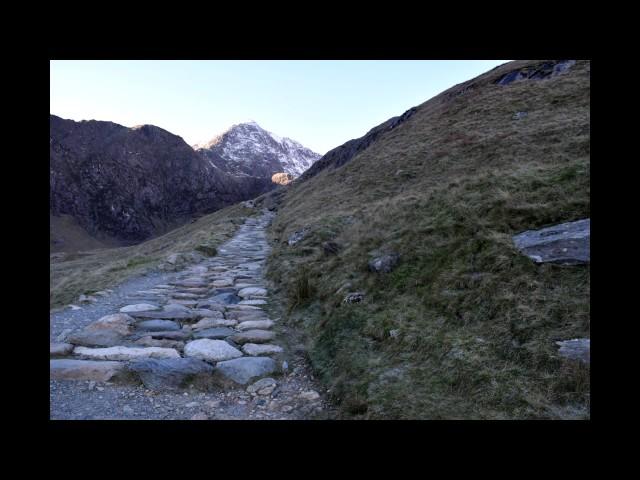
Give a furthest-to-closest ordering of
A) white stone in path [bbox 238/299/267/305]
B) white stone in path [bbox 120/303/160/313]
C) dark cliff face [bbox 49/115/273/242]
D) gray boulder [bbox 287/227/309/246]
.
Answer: dark cliff face [bbox 49/115/273/242] → gray boulder [bbox 287/227/309/246] → white stone in path [bbox 238/299/267/305] → white stone in path [bbox 120/303/160/313]

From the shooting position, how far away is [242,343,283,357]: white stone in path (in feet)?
14.3

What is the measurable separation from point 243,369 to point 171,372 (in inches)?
30.4

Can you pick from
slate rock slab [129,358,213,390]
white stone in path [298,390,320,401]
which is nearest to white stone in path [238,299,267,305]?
slate rock slab [129,358,213,390]

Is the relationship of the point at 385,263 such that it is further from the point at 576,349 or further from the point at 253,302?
the point at 576,349

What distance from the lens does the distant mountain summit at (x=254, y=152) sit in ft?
364

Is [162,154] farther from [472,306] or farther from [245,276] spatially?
[472,306]

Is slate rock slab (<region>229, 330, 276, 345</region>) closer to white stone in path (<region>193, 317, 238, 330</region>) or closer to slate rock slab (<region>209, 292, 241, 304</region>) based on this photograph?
white stone in path (<region>193, 317, 238, 330</region>)

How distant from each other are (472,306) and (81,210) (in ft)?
263

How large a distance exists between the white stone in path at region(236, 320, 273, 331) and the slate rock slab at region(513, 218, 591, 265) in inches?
149

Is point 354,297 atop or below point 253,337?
atop

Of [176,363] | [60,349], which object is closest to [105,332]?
[60,349]

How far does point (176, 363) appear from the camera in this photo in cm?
384

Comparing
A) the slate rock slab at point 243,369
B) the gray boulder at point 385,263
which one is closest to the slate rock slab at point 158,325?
the slate rock slab at point 243,369

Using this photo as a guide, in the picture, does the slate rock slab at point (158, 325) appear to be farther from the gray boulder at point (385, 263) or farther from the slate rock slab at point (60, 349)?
the gray boulder at point (385, 263)
